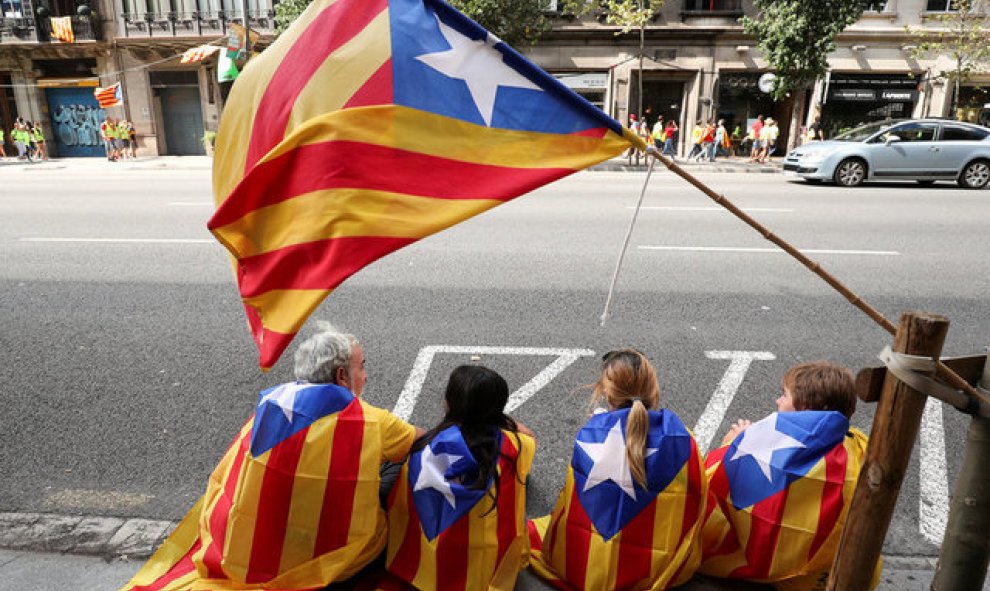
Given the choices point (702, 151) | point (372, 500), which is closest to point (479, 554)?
point (372, 500)

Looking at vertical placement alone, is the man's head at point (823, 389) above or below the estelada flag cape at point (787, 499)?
above

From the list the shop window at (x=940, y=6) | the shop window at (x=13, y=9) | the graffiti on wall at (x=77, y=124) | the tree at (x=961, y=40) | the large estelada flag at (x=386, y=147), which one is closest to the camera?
the large estelada flag at (x=386, y=147)

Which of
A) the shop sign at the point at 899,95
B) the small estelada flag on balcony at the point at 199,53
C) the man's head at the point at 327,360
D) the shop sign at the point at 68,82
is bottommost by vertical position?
the man's head at the point at 327,360

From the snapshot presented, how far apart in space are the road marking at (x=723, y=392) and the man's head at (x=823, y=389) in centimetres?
102

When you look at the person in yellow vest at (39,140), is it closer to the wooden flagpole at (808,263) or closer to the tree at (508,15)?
the tree at (508,15)

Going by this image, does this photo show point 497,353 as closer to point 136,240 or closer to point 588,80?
point 136,240

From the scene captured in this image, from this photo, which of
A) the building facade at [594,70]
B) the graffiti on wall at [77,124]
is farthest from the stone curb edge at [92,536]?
the graffiti on wall at [77,124]

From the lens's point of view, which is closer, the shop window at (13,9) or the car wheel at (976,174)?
the car wheel at (976,174)

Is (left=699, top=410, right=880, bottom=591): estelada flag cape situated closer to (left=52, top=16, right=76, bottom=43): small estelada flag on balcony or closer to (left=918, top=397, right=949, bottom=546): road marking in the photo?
(left=918, top=397, right=949, bottom=546): road marking

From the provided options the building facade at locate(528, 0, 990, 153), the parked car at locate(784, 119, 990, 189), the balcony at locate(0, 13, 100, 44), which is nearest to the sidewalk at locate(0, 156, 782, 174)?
the building facade at locate(528, 0, 990, 153)

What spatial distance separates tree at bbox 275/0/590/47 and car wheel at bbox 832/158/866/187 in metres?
11.1

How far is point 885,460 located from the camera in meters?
1.76

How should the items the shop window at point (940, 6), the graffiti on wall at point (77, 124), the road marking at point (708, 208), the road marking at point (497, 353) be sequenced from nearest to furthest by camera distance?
the road marking at point (497, 353), the road marking at point (708, 208), the shop window at point (940, 6), the graffiti on wall at point (77, 124)

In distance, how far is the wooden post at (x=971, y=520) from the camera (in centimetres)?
176
